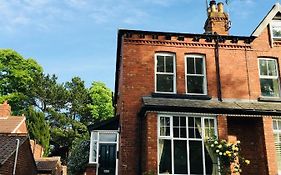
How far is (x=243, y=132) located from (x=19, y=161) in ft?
36.1

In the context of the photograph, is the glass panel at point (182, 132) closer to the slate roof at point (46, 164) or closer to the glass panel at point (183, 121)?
the glass panel at point (183, 121)

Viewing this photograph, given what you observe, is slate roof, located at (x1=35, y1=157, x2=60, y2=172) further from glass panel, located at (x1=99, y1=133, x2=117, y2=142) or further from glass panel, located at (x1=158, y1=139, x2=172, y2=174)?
glass panel, located at (x1=158, y1=139, x2=172, y2=174)

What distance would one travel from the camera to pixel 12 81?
136 ft

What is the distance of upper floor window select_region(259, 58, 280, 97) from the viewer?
1634 cm

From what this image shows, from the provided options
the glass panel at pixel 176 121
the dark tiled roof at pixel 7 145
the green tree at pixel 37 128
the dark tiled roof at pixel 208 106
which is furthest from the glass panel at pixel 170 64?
the green tree at pixel 37 128

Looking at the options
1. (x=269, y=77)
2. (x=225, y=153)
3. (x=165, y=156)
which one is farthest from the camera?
(x=269, y=77)

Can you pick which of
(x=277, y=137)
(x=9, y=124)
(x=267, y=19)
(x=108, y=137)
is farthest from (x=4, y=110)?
(x=277, y=137)

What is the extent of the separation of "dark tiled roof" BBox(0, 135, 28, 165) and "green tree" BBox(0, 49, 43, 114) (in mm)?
24980

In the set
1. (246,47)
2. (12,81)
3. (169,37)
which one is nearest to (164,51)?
(169,37)

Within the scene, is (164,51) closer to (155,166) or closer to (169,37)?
(169,37)

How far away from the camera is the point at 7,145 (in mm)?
15680

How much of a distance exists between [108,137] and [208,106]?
18.0 feet

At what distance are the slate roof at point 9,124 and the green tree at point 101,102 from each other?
16.2 metres

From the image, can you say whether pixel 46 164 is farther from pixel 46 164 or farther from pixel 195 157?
pixel 195 157
